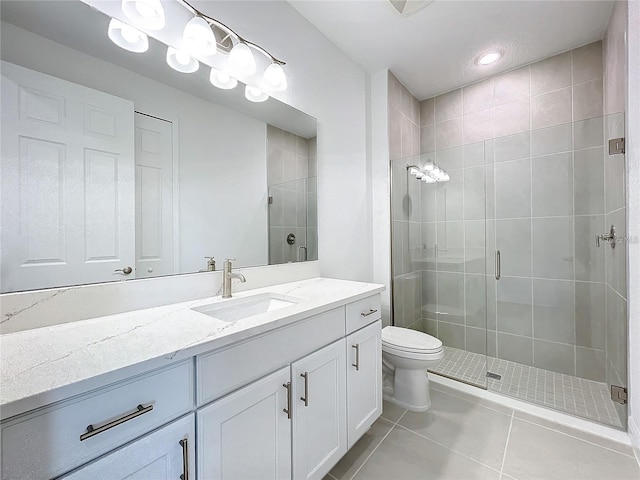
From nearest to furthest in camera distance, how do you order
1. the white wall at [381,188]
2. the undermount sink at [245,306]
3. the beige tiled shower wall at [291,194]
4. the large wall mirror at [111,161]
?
1. the large wall mirror at [111,161]
2. the undermount sink at [245,306]
3. the beige tiled shower wall at [291,194]
4. the white wall at [381,188]

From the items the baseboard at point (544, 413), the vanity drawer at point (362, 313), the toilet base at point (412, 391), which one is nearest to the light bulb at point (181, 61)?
the vanity drawer at point (362, 313)

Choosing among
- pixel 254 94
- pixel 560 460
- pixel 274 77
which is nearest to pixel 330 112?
pixel 274 77

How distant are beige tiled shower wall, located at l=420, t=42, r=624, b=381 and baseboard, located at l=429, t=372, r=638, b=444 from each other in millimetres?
549

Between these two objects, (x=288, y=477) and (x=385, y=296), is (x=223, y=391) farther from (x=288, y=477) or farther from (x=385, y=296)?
(x=385, y=296)

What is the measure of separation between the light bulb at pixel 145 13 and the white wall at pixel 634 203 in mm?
2169

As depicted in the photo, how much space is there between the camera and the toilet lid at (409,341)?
1.79m

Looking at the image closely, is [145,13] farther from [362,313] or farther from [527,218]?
[527,218]

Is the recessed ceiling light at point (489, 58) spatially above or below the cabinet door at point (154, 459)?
above

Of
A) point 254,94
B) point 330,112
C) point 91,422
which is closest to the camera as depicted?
point 91,422

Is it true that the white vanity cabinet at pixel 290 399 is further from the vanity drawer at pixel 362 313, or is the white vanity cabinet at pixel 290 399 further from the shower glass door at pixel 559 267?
the shower glass door at pixel 559 267

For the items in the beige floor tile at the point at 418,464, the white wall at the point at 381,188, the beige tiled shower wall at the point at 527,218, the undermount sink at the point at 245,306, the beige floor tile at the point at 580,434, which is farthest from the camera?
the white wall at the point at 381,188

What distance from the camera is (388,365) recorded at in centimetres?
200

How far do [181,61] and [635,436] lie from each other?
292cm

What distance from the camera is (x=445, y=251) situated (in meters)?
2.58
